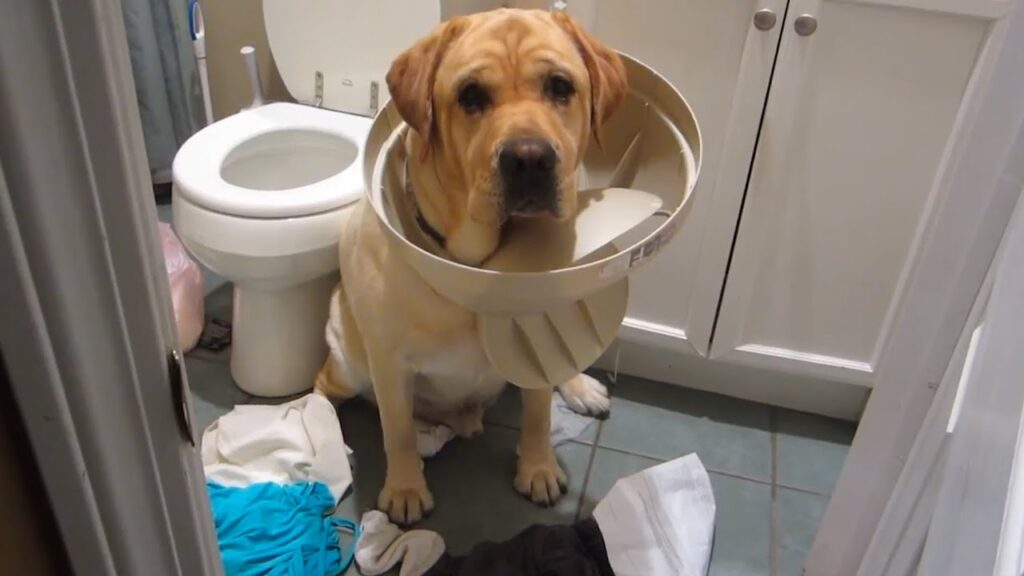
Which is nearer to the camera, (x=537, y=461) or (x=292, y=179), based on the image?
(x=537, y=461)

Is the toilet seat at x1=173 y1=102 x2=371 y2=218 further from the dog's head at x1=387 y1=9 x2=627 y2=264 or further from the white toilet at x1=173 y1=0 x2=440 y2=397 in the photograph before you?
the dog's head at x1=387 y1=9 x2=627 y2=264

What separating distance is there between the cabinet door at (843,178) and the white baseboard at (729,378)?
0.26 ft

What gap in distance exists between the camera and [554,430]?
1.79 m

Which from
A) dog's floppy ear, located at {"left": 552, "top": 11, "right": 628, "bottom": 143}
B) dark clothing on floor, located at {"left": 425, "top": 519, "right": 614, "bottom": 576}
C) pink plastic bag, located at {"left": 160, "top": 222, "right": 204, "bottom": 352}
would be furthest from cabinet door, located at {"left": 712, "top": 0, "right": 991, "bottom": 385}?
pink plastic bag, located at {"left": 160, "top": 222, "right": 204, "bottom": 352}

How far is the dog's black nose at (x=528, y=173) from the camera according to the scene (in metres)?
1.16

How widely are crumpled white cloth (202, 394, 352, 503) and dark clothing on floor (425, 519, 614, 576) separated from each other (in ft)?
0.98

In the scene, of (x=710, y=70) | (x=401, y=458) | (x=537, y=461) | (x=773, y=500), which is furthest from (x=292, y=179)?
(x=773, y=500)

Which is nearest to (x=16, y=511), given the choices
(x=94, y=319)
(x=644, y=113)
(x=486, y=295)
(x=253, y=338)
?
(x=94, y=319)

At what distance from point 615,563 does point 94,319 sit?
1.13 m

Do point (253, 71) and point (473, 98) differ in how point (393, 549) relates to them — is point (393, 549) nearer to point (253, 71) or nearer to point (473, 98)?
point (473, 98)

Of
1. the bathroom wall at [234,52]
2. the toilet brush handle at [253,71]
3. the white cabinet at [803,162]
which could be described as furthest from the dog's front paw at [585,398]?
the bathroom wall at [234,52]

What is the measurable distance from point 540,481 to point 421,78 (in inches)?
30.6

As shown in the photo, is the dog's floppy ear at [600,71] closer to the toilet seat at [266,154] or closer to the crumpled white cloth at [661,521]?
the toilet seat at [266,154]

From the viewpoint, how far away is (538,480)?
164cm
